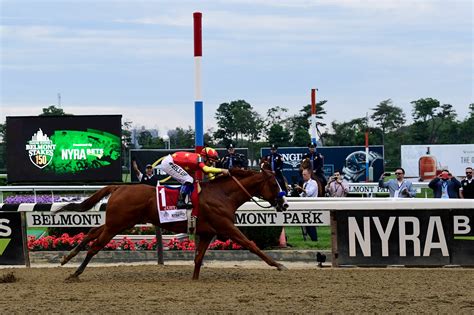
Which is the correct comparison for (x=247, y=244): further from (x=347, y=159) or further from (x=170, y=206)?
(x=347, y=159)

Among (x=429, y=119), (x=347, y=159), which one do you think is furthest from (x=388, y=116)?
(x=347, y=159)

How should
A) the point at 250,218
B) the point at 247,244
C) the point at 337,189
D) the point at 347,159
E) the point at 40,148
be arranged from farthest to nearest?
1. the point at 347,159
2. the point at 40,148
3. the point at 337,189
4. the point at 250,218
5. the point at 247,244

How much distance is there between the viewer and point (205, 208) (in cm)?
1161

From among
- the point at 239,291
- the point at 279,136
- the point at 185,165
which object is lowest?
the point at 239,291

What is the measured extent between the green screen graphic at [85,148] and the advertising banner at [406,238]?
1104cm

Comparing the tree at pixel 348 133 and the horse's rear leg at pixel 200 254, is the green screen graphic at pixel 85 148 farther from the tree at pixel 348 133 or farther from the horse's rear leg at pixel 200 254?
the tree at pixel 348 133

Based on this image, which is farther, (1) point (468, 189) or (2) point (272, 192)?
(1) point (468, 189)

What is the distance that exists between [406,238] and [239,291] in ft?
12.4

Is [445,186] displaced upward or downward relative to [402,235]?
upward

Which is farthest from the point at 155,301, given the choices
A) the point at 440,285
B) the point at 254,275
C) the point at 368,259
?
the point at 368,259

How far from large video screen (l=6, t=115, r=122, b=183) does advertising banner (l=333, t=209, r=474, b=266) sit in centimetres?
1093

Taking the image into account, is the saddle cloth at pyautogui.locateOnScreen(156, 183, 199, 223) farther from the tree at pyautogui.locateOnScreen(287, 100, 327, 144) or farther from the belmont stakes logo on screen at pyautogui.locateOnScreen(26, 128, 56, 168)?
the tree at pyautogui.locateOnScreen(287, 100, 327, 144)

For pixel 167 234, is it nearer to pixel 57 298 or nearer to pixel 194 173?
pixel 194 173

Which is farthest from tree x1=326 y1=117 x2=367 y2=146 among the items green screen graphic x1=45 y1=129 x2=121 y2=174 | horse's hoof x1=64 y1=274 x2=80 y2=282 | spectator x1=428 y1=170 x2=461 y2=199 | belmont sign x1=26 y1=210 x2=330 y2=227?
horse's hoof x1=64 y1=274 x2=80 y2=282
